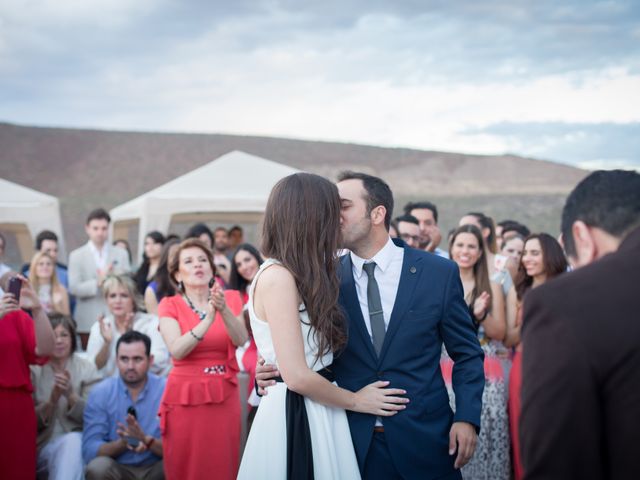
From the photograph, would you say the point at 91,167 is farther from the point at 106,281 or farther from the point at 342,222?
the point at 342,222

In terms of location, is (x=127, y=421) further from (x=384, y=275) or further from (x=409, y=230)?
(x=409, y=230)

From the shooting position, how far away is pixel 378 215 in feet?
9.98

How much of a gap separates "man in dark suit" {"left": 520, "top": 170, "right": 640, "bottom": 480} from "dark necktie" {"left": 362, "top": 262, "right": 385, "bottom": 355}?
4.12 feet

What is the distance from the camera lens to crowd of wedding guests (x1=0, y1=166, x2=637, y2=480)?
4.32 metres

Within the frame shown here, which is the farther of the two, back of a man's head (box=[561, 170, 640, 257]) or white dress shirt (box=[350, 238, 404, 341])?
white dress shirt (box=[350, 238, 404, 341])

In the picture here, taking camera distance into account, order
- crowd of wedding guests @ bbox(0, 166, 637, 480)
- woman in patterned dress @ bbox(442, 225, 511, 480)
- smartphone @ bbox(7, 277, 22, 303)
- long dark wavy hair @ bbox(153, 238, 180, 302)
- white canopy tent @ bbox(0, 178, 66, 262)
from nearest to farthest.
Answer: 1. smartphone @ bbox(7, 277, 22, 303)
2. crowd of wedding guests @ bbox(0, 166, 637, 480)
3. woman in patterned dress @ bbox(442, 225, 511, 480)
4. long dark wavy hair @ bbox(153, 238, 180, 302)
5. white canopy tent @ bbox(0, 178, 66, 262)

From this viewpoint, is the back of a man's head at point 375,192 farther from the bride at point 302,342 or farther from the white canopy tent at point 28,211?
the white canopy tent at point 28,211

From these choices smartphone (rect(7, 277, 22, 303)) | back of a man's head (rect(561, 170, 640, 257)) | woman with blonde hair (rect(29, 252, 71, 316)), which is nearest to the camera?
back of a man's head (rect(561, 170, 640, 257))

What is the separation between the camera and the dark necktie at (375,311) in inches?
110

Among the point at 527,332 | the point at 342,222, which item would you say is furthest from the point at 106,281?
the point at 527,332

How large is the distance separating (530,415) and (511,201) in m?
46.1

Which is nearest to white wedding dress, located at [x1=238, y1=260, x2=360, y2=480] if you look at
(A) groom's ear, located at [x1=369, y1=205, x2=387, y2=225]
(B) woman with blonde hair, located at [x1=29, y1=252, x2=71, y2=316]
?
(A) groom's ear, located at [x1=369, y1=205, x2=387, y2=225]

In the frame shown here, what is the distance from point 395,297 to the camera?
2879 millimetres

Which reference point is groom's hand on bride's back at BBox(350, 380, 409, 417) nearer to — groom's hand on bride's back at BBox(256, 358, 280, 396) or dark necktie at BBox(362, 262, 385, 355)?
dark necktie at BBox(362, 262, 385, 355)
